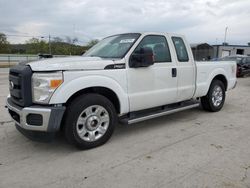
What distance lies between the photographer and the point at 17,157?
375cm

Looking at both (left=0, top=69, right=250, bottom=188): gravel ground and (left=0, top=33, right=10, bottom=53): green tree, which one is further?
(left=0, top=33, right=10, bottom=53): green tree

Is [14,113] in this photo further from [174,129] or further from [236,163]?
[236,163]

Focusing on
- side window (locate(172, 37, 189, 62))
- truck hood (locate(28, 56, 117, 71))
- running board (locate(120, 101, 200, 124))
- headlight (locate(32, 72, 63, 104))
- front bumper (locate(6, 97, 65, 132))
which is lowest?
running board (locate(120, 101, 200, 124))

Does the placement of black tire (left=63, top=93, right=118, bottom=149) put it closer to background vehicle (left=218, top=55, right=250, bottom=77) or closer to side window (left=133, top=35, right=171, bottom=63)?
side window (left=133, top=35, right=171, bottom=63)

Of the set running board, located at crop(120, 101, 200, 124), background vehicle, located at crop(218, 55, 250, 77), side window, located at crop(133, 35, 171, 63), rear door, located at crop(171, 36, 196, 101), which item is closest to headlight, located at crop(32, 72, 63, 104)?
running board, located at crop(120, 101, 200, 124)

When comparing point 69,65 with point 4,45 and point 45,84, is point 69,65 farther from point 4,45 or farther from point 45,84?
point 4,45

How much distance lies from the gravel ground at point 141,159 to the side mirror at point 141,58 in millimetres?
1343

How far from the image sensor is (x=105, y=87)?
406 cm

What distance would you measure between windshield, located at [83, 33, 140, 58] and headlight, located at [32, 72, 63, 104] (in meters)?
1.32

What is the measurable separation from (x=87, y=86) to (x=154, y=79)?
1.47m

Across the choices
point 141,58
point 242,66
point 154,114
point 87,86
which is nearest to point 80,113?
point 87,86

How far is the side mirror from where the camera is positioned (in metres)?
4.30

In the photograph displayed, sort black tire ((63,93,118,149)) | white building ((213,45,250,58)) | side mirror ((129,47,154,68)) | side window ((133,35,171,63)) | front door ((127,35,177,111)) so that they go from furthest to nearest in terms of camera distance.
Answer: white building ((213,45,250,58))
side window ((133,35,171,63))
front door ((127,35,177,111))
side mirror ((129,47,154,68))
black tire ((63,93,118,149))

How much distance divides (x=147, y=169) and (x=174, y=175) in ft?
1.20
